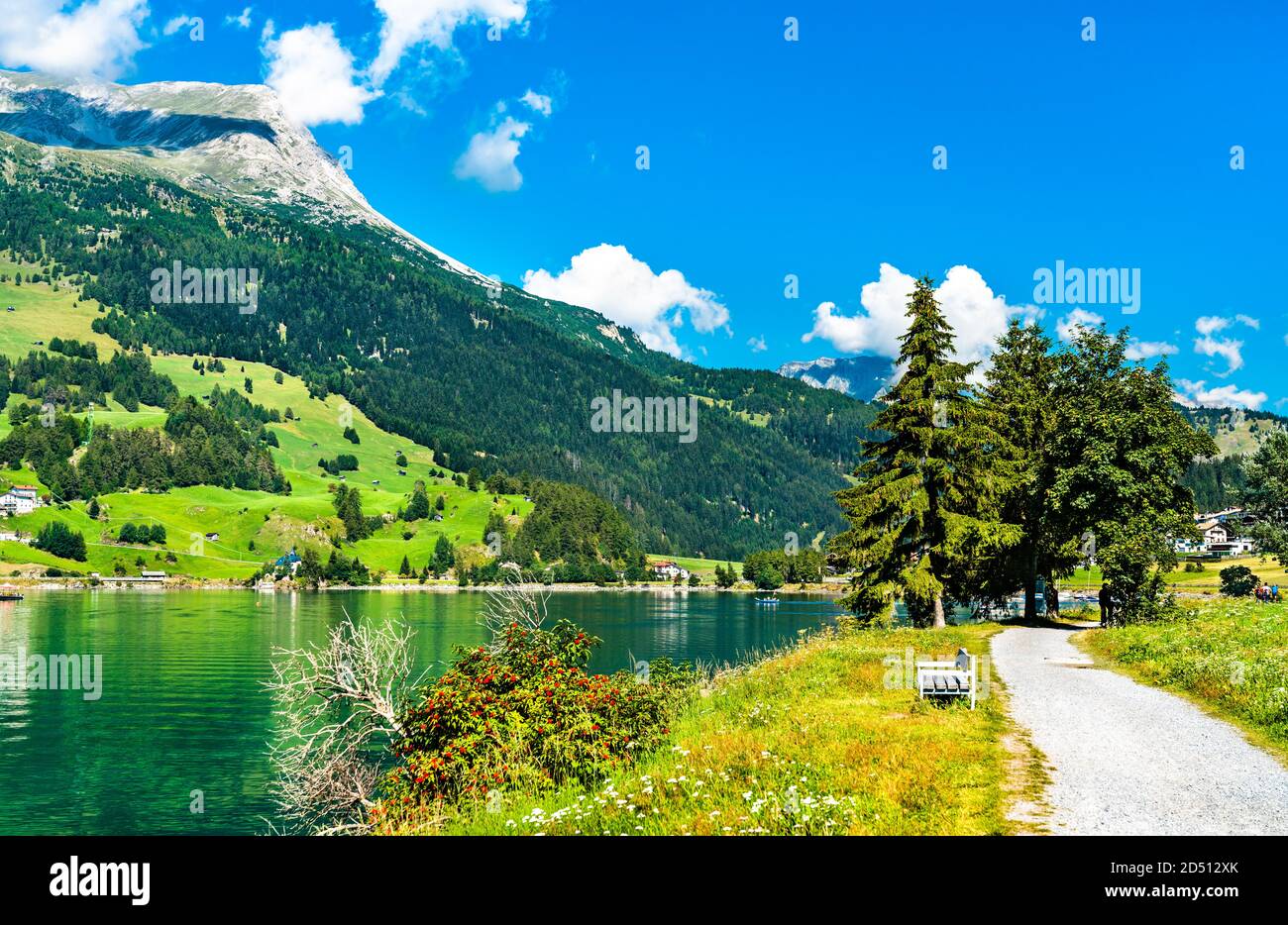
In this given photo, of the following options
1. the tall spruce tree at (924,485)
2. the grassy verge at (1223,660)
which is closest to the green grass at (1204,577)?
the tall spruce tree at (924,485)

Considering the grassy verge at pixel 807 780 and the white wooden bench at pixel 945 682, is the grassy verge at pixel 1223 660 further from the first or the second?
the white wooden bench at pixel 945 682

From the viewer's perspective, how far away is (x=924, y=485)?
45875 millimetres

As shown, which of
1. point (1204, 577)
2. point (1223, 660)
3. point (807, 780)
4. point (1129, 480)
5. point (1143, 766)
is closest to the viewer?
point (807, 780)

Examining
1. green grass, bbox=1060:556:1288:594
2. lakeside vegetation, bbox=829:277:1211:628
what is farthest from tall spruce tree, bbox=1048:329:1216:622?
green grass, bbox=1060:556:1288:594

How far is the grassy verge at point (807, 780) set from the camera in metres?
12.2

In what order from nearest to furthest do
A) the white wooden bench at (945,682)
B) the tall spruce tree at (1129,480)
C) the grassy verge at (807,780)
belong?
the grassy verge at (807,780), the white wooden bench at (945,682), the tall spruce tree at (1129,480)

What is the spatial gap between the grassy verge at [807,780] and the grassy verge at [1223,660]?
508 centimetres

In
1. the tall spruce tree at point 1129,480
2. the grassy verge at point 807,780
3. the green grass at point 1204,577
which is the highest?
the tall spruce tree at point 1129,480

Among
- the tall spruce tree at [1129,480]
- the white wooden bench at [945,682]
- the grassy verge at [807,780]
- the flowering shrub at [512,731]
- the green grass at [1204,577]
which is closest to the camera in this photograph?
the grassy verge at [807,780]

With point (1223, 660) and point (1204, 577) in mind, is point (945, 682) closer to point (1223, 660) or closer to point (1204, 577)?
point (1223, 660)

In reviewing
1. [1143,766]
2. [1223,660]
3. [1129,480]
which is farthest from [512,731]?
[1129,480]

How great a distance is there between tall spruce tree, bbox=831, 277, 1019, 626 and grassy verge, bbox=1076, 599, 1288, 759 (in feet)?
25.6

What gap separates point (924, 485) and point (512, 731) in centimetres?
3375
